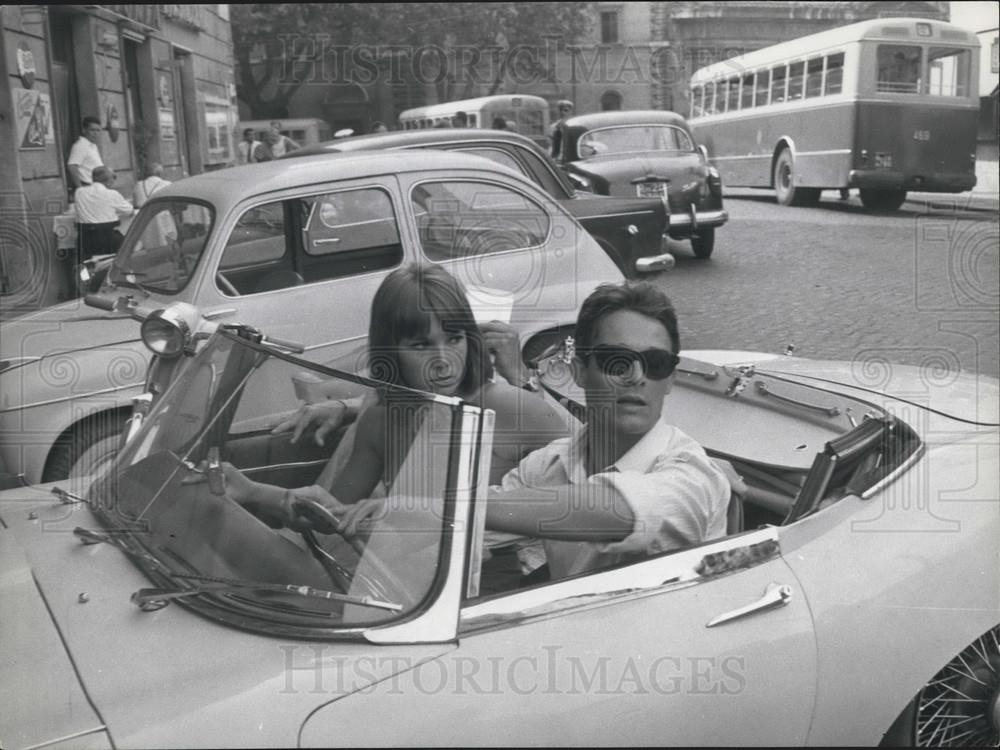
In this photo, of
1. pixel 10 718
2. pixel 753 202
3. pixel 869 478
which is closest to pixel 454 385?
pixel 869 478

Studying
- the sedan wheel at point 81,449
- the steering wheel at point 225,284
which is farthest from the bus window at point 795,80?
the sedan wheel at point 81,449

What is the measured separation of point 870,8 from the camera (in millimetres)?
30422

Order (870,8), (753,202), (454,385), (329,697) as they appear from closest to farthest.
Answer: (329,697) → (454,385) → (753,202) → (870,8)

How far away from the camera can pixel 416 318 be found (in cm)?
249

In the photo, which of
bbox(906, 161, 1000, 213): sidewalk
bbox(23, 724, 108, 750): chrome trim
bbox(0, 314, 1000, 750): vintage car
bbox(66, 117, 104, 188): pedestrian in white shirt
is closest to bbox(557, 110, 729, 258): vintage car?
bbox(66, 117, 104, 188): pedestrian in white shirt

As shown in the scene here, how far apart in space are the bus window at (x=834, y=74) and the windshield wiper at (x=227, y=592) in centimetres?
1607

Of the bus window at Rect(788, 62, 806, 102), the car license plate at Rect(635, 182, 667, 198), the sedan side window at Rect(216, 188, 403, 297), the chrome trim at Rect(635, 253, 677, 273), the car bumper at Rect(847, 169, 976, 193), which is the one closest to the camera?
the sedan side window at Rect(216, 188, 403, 297)

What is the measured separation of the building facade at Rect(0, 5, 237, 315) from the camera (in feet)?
37.7

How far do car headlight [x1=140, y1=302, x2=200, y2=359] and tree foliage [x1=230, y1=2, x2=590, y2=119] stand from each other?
32815 mm

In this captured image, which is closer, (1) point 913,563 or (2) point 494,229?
(1) point 913,563

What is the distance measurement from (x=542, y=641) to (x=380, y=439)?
1.82 ft

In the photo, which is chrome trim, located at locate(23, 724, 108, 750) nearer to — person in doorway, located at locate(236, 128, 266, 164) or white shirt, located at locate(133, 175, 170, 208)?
person in doorway, located at locate(236, 128, 266, 164)

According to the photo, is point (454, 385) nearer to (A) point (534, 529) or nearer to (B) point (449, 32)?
(A) point (534, 529)

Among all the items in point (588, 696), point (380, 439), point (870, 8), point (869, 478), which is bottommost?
point (588, 696)
